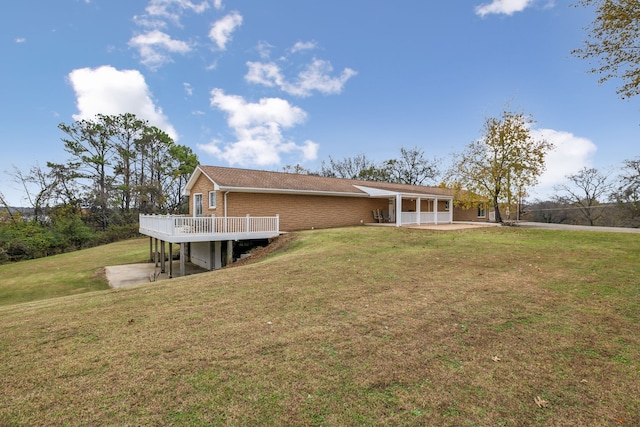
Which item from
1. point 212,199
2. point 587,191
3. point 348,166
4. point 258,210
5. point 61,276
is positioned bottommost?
point 61,276

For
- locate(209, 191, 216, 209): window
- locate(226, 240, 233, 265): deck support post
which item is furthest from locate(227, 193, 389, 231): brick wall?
locate(226, 240, 233, 265): deck support post

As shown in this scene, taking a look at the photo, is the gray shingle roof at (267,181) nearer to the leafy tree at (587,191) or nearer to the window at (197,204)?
the window at (197,204)

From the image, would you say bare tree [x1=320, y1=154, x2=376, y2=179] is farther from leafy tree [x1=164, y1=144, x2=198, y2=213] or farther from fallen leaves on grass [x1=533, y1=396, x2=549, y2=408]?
fallen leaves on grass [x1=533, y1=396, x2=549, y2=408]

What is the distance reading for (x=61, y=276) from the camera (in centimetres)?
1589

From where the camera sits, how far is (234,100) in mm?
25953

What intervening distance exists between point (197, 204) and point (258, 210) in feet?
16.3

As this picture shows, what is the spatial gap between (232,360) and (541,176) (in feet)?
78.6

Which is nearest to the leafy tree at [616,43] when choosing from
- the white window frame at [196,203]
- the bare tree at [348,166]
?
the white window frame at [196,203]

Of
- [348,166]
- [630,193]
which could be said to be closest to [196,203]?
[348,166]

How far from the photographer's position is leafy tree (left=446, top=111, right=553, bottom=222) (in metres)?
21.2

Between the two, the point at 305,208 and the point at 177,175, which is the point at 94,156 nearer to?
the point at 177,175

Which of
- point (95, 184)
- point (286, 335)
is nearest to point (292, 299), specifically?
point (286, 335)

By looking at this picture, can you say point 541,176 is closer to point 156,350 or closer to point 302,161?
point 156,350

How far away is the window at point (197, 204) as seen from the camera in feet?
63.2
